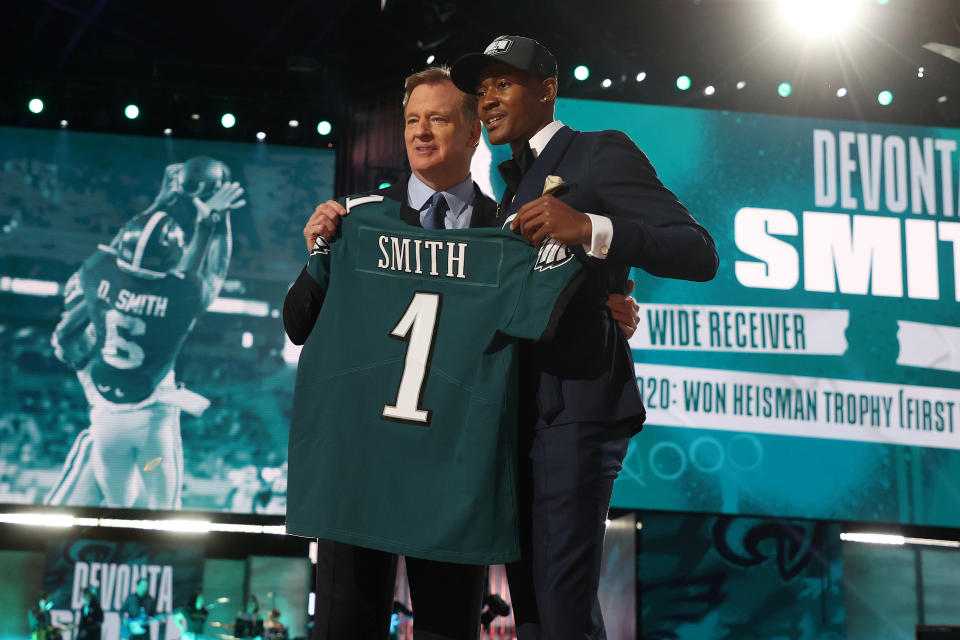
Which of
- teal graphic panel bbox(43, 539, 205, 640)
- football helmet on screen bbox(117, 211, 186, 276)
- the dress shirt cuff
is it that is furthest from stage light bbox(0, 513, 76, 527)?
the dress shirt cuff

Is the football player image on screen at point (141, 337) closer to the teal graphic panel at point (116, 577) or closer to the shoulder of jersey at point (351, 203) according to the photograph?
the teal graphic panel at point (116, 577)

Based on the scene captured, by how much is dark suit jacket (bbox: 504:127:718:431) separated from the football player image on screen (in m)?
5.33

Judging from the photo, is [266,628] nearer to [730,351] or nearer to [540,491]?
[730,351]

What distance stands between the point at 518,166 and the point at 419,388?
1.36 feet

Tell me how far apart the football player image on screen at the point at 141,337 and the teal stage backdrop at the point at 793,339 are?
2.64 metres

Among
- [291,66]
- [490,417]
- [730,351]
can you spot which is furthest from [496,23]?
[490,417]

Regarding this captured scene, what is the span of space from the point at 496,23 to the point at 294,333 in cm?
498

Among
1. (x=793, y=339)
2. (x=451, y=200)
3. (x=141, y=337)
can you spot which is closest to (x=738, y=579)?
(x=793, y=339)

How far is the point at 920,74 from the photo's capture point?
647 centimetres

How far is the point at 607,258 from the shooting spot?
1.38 meters

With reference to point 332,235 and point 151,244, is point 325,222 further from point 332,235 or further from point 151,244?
point 151,244

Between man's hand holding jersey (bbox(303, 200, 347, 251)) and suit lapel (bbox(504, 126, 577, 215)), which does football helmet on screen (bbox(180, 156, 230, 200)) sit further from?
suit lapel (bbox(504, 126, 577, 215))

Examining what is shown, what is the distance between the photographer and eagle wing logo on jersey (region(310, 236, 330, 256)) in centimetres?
161

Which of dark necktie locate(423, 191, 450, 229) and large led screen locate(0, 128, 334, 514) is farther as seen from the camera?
large led screen locate(0, 128, 334, 514)
